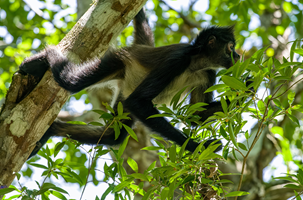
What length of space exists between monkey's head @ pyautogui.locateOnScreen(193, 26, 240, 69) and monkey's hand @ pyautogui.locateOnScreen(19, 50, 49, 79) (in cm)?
183

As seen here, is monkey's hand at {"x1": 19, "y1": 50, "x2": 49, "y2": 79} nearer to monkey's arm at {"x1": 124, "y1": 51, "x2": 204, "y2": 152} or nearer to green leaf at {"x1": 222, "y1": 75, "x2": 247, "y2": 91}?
monkey's arm at {"x1": 124, "y1": 51, "x2": 204, "y2": 152}

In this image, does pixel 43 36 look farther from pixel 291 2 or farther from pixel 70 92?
pixel 291 2

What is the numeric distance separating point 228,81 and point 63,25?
6.23 metres

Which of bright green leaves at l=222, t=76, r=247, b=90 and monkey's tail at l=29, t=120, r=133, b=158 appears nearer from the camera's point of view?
bright green leaves at l=222, t=76, r=247, b=90

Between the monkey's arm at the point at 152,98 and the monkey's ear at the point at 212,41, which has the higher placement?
the monkey's ear at the point at 212,41

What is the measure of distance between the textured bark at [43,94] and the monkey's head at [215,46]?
1.31 m

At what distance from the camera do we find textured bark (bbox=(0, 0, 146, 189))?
2338 mm

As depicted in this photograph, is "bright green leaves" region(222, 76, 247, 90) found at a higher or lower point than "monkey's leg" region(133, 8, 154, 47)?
lower

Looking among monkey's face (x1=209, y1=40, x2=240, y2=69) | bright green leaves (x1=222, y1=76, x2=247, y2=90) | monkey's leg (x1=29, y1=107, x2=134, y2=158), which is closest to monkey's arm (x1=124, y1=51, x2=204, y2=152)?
monkey's leg (x1=29, y1=107, x2=134, y2=158)

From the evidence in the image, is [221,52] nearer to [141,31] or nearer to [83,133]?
[141,31]

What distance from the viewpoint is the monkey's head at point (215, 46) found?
3.54 m

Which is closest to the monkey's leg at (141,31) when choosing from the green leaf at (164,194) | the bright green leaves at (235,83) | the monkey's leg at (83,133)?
the monkey's leg at (83,133)

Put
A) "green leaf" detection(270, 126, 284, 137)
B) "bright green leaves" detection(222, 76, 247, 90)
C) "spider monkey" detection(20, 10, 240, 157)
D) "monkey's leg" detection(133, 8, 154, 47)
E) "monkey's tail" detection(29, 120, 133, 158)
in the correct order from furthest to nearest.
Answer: "green leaf" detection(270, 126, 284, 137), "monkey's leg" detection(133, 8, 154, 47), "monkey's tail" detection(29, 120, 133, 158), "spider monkey" detection(20, 10, 240, 157), "bright green leaves" detection(222, 76, 247, 90)

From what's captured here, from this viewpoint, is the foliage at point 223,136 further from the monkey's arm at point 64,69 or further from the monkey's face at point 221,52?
the monkey's face at point 221,52
